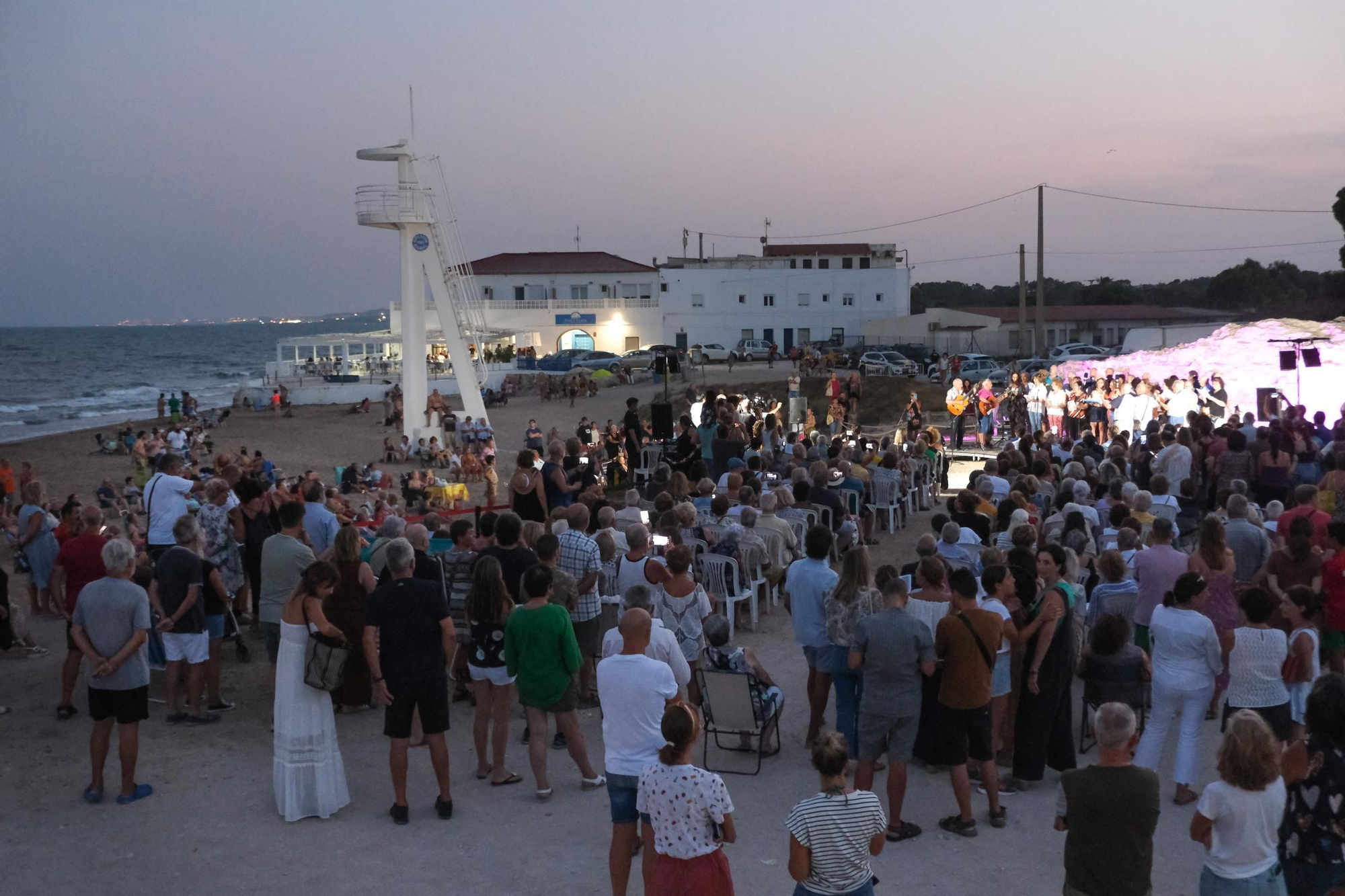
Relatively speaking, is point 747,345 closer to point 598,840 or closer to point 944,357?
point 944,357

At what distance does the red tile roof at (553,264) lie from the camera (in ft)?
185

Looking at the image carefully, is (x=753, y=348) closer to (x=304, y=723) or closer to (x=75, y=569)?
(x=75, y=569)

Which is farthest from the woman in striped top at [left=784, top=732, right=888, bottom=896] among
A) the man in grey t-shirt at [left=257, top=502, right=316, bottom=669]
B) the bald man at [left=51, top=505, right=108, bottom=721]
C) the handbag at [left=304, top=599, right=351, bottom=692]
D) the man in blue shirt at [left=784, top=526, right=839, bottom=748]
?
the bald man at [left=51, top=505, right=108, bottom=721]

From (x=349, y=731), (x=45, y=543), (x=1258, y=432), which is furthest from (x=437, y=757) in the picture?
(x=1258, y=432)

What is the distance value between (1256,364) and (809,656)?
60.4 feet

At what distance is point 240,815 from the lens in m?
5.61

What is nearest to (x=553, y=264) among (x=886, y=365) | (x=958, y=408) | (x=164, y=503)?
(x=886, y=365)

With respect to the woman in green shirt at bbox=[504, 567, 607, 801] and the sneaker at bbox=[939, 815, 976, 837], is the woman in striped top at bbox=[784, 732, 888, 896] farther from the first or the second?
the woman in green shirt at bbox=[504, 567, 607, 801]

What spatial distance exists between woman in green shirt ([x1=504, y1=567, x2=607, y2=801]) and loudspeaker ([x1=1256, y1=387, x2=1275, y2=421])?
11.6 meters

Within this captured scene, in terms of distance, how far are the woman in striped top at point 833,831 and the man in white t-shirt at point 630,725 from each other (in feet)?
3.85

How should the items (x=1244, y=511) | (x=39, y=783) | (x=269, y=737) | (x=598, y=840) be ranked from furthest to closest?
(x=1244, y=511) → (x=269, y=737) → (x=39, y=783) → (x=598, y=840)

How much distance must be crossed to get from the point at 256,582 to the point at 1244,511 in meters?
7.78

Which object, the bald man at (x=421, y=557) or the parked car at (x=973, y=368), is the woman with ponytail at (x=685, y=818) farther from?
the parked car at (x=973, y=368)

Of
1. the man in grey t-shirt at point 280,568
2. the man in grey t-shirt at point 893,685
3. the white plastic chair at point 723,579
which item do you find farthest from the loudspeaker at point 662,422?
the man in grey t-shirt at point 893,685
